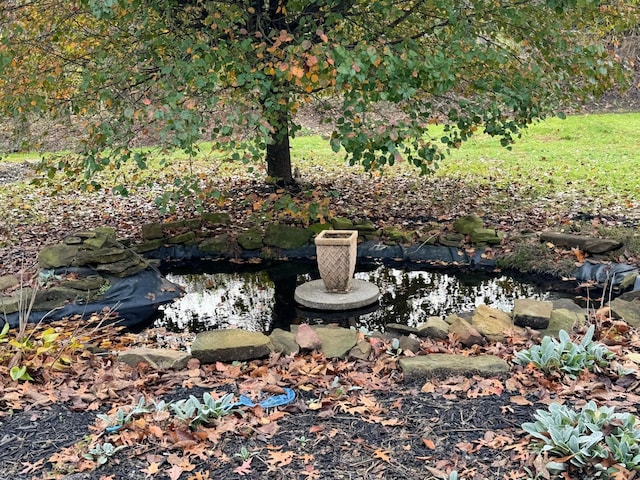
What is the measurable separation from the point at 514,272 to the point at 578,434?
4562 mm

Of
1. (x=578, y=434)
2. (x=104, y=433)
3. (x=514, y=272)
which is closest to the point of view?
(x=578, y=434)

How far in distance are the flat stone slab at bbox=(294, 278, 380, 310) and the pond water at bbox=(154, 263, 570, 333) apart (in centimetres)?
7

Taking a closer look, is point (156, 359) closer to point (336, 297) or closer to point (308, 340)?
point (308, 340)

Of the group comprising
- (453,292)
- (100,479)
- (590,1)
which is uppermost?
(590,1)

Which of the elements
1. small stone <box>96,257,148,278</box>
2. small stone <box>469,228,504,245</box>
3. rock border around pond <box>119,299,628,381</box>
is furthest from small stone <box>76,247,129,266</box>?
small stone <box>469,228,504,245</box>

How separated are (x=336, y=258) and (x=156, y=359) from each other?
8.23 feet

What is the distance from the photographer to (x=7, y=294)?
583 centimetres

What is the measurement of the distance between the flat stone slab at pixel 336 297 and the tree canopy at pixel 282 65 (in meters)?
1.23

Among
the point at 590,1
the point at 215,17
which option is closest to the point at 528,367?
the point at 590,1

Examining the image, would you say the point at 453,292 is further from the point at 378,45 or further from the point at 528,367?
the point at 528,367

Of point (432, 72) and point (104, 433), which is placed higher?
point (432, 72)

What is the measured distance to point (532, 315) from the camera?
4453mm

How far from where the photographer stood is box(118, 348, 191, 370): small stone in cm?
383

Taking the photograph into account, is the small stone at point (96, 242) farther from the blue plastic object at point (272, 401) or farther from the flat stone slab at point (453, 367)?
the flat stone slab at point (453, 367)
